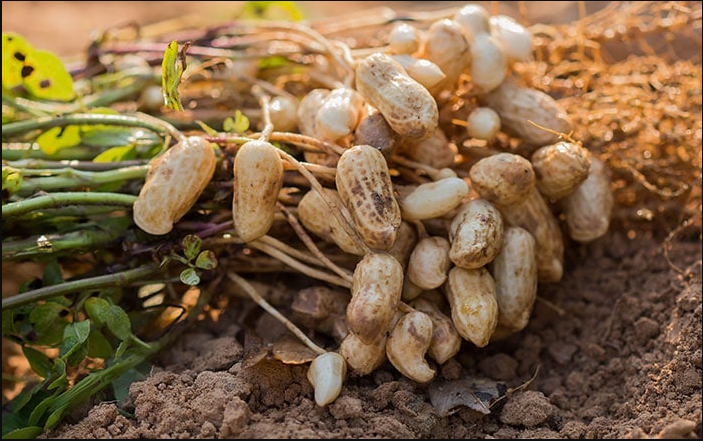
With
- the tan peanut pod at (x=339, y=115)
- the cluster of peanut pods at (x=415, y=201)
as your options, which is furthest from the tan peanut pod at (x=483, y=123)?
the tan peanut pod at (x=339, y=115)

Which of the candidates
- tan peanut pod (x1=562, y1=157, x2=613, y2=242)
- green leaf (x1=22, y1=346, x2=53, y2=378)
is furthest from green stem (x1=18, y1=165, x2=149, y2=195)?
tan peanut pod (x1=562, y1=157, x2=613, y2=242)

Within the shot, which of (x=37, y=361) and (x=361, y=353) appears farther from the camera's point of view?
(x=37, y=361)

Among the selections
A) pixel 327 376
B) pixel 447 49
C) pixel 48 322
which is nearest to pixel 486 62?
pixel 447 49

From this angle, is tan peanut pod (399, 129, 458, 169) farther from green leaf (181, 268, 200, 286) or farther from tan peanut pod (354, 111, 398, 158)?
green leaf (181, 268, 200, 286)

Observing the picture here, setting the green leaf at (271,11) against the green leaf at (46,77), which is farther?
the green leaf at (271,11)

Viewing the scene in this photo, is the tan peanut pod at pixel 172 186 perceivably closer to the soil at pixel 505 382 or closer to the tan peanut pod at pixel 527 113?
the soil at pixel 505 382

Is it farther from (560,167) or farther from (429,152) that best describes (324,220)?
(560,167)

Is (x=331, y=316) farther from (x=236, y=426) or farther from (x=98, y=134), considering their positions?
(x=98, y=134)
